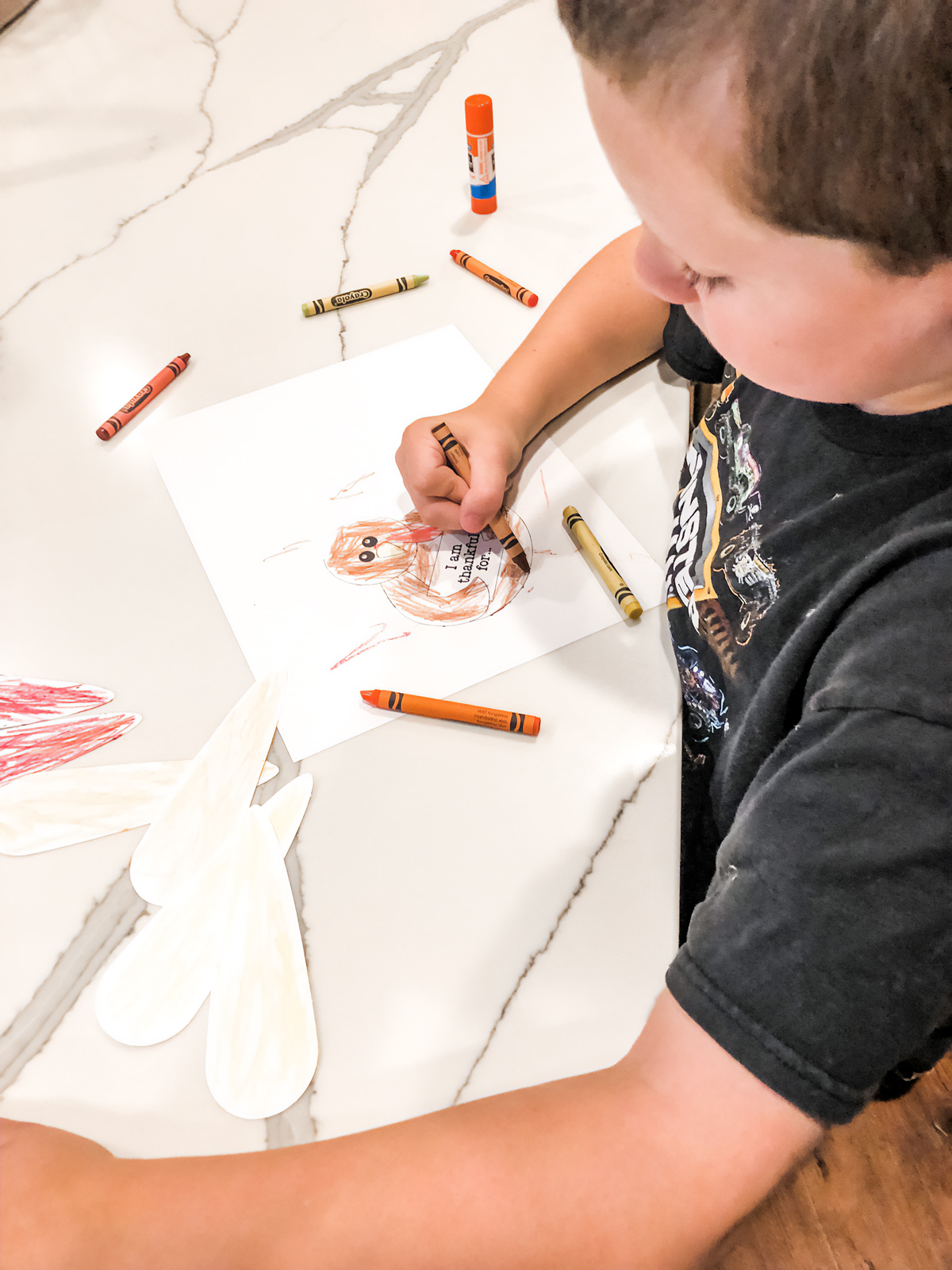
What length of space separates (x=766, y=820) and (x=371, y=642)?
27 centimetres

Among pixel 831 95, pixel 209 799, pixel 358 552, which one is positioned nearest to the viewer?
pixel 831 95

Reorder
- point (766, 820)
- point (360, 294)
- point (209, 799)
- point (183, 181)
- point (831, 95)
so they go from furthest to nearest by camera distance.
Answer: point (183, 181) < point (360, 294) < point (209, 799) < point (766, 820) < point (831, 95)

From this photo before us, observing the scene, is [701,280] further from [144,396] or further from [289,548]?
[144,396]

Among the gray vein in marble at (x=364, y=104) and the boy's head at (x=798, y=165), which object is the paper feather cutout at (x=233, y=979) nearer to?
the boy's head at (x=798, y=165)

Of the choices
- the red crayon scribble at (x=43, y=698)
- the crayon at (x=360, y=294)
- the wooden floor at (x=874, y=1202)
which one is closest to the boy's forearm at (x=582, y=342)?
the crayon at (x=360, y=294)

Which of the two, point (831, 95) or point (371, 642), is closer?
point (831, 95)

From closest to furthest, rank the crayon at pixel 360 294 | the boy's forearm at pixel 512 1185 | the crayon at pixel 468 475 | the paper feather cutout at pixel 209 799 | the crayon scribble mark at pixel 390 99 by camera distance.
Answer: the boy's forearm at pixel 512 1185 < the paper feather cutout at pixel 209 799 < the crayon at pixel 468 475 < the crayon at pixel 360 294 < the crayon scribble mark at pixel 390 99

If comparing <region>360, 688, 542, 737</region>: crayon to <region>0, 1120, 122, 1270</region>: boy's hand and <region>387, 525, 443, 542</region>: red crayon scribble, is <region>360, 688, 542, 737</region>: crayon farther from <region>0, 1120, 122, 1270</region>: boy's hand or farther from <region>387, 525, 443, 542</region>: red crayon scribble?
<region>0, 1120, 122, 1270</region>: boy's hand

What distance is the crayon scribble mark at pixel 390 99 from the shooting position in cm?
84

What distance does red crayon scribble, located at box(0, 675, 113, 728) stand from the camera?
0.50 metres

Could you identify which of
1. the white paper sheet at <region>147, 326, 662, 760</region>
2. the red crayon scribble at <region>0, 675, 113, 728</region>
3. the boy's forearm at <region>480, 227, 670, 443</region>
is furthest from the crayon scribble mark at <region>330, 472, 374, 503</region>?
the red crayon scribble at <region>0, 675, 113, 728</region>

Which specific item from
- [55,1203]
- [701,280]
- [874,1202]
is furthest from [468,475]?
[874,1202]

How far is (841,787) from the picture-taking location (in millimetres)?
329

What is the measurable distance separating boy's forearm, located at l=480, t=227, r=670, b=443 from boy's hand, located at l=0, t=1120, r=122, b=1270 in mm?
517
